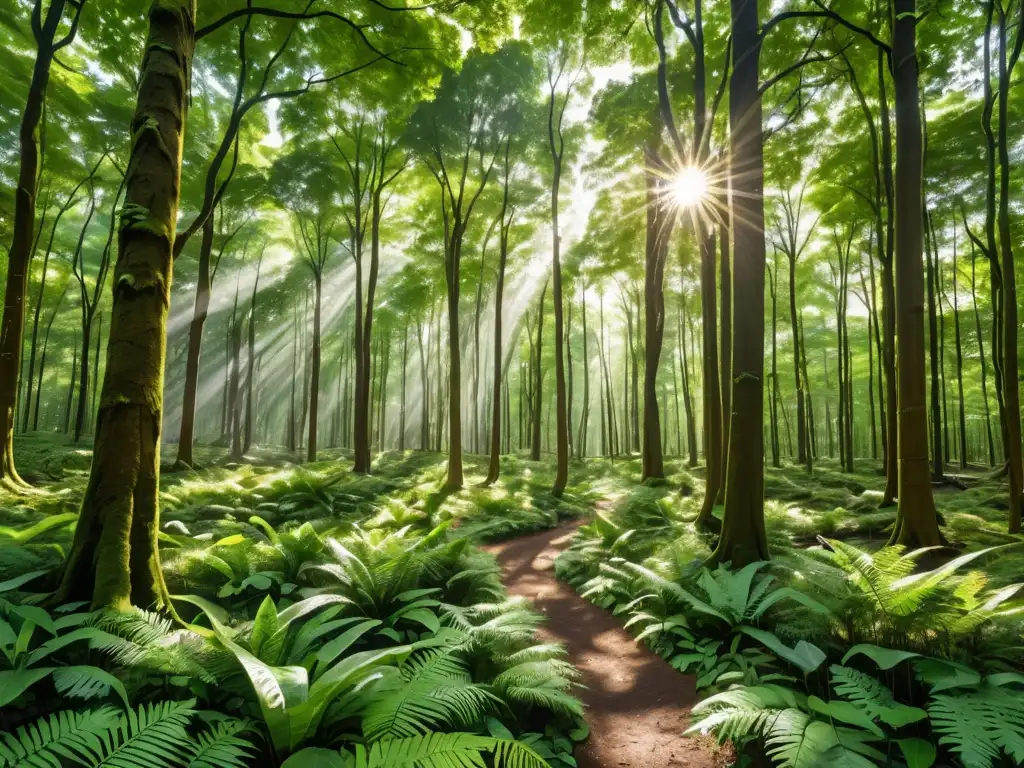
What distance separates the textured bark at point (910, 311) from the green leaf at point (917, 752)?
14.1 feet

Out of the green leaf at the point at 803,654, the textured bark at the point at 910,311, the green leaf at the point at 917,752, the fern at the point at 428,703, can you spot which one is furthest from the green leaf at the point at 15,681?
the textured bark at the point at 910,311

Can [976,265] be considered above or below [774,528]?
Answer: above

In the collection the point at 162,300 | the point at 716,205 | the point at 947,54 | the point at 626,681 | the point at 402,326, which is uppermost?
the point at 947,54

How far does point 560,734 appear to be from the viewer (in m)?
3.24

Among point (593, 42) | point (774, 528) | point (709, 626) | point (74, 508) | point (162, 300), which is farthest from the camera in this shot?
point (593, 42)

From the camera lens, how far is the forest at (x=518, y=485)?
284cm

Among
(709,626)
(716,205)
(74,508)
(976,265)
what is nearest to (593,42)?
(716,205)

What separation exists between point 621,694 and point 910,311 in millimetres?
5861

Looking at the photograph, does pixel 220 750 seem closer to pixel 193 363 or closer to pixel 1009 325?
pixel 1009 325

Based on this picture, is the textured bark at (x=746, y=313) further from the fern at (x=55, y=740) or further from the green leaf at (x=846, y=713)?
the fern at (x=55, y=740)

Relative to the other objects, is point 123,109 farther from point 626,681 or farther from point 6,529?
point 626,681

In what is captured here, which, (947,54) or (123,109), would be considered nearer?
(947,54)

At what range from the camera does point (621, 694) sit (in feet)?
12.7

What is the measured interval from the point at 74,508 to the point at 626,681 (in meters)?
8.31
